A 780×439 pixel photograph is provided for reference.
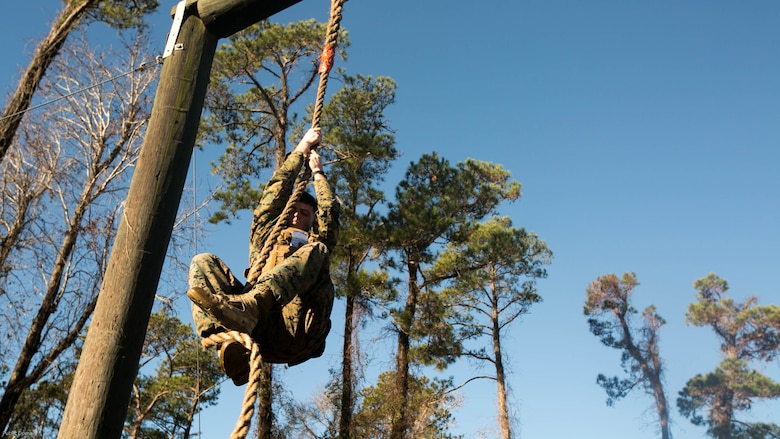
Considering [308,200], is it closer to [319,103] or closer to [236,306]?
[319,103]

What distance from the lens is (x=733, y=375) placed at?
3581 cm

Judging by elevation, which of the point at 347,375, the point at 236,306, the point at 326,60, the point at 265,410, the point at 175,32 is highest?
the point at 347,375

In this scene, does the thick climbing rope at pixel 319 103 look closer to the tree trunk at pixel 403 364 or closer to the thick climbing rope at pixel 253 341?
the thick climbing rope at pixel 253 341

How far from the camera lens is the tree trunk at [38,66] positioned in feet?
24.5

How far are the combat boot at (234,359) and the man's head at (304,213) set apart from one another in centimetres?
102

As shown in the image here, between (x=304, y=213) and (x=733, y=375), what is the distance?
38.8 metres

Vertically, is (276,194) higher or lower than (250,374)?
higher

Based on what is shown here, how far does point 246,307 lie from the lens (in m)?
2.71

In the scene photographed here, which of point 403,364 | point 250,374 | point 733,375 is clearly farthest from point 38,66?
point 733,375

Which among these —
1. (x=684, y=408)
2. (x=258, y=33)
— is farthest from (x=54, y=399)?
(x=684, y=408)

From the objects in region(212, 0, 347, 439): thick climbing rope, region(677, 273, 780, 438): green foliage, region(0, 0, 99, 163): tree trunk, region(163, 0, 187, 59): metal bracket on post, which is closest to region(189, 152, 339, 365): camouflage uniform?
region(212, 0, 347, 439): thick climbing rope

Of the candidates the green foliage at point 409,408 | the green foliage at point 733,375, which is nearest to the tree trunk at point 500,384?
the green foliage at point 409,408

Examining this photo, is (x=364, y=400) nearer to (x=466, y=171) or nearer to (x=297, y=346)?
(x=466, y=171)

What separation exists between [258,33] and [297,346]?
36.5 feet
